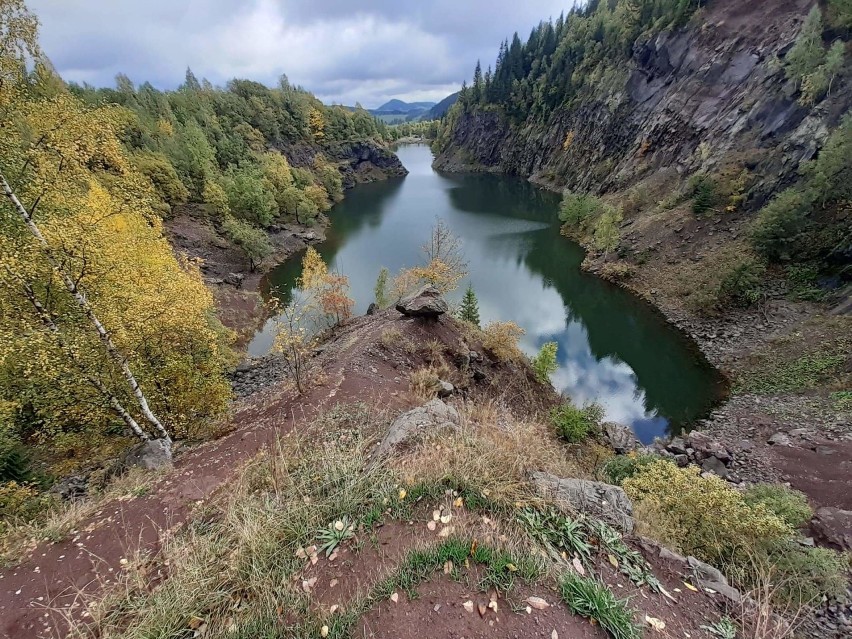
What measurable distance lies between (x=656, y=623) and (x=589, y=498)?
176cm

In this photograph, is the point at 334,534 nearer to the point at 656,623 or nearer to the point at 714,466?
the point at 656,623

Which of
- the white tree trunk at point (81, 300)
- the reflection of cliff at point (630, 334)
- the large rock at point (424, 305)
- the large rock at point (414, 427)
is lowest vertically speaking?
the reflection of cliff at point (630, 334)

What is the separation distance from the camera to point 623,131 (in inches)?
2363

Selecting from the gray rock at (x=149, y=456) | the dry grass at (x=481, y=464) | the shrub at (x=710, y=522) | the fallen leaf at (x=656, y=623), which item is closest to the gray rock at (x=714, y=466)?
the shrub at (x=710, y=522)

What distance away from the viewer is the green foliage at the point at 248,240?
39844mm

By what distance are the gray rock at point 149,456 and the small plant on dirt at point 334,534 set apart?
6.73 m

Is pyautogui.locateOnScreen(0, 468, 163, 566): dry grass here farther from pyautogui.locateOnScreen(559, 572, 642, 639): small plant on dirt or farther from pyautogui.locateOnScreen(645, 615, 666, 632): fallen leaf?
pyautogui.locateOnScreen(645, 615, 666, 632): fallen leaf

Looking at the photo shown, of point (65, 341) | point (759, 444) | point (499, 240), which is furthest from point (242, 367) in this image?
point (499, 240)

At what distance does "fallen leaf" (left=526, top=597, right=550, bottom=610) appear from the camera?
3848mm

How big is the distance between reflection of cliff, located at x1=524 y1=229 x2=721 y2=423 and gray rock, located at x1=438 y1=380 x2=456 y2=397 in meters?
13.6

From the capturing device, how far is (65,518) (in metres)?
6.79

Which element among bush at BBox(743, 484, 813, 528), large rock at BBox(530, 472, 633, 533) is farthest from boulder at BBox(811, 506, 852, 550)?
large rock at BBox(530, 472, 633, 533)

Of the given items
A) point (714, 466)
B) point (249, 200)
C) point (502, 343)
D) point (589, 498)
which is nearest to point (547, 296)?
point (502, 343)

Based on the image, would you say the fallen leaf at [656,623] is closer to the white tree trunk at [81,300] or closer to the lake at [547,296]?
the white tree trunk at [81,300]
